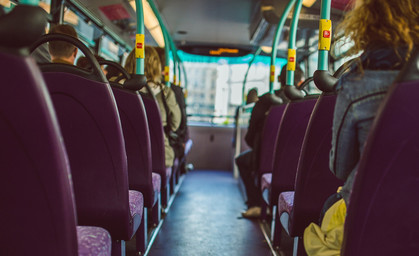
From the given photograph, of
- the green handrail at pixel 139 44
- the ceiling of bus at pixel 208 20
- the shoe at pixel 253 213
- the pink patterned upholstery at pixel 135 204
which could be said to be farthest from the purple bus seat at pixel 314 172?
the ceiling of bus at pixel 208 20

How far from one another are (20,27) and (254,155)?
3.00 metres

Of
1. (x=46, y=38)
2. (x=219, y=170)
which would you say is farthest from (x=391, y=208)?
(x=219, y=170)

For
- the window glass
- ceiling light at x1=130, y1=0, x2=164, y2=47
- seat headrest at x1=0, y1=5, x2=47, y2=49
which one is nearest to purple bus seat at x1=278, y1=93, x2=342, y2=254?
seat headrest at x1=0, y1=5, x2=47, y2=49

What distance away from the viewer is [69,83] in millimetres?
1462

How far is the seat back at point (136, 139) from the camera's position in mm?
2117

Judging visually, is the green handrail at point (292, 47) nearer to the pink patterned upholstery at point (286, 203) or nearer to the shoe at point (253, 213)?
the pink patterned upholstery at point (286, 203)

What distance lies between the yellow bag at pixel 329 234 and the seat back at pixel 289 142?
106 cm

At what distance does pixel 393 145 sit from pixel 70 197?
846 millimetres

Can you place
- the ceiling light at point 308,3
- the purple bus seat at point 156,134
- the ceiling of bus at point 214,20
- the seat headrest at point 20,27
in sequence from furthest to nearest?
the ceiling of bus at point 214,20 → the ceiling light at point 308,3 → the purple bus seat at point 156,134 → the seat headrest at point 20,27

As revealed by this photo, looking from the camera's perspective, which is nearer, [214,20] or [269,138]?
[269,138]

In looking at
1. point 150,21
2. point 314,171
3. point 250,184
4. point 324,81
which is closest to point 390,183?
point 324,81

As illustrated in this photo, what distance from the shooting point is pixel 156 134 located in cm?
287

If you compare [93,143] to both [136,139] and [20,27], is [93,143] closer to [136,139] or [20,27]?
[136,139]

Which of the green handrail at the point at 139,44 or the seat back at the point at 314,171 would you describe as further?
the green handrail at the point at 139,44
